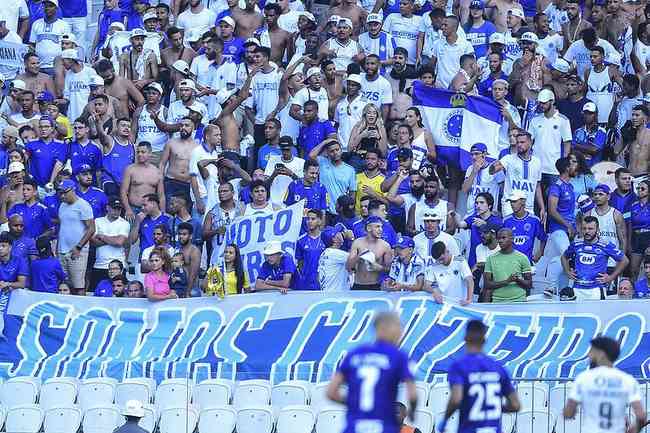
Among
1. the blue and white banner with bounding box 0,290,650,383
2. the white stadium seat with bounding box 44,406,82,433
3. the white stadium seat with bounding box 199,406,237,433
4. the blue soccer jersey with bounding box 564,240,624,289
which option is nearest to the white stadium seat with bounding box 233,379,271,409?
the white stadium seat with bounding box 199,406,237,433

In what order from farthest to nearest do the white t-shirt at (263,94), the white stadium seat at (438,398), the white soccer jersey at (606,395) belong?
the white t-shirt at (263,94), the white stadium seat at (438,398), the white soccer jersey at (606,395)

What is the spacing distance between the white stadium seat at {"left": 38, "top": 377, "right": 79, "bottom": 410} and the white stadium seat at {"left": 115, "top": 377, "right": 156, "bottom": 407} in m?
0.46

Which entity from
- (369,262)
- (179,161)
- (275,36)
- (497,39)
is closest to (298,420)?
(369,262)

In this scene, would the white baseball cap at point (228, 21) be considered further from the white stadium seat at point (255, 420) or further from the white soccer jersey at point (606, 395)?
the white soccer jersey at point (606, 395)

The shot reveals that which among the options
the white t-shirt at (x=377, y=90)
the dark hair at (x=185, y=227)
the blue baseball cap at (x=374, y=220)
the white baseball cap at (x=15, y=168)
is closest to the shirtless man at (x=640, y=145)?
the white t-shirt at (x=377, y=90)

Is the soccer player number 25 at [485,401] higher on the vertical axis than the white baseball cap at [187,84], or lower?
lower

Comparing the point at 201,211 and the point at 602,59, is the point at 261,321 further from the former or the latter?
the point at 602,59

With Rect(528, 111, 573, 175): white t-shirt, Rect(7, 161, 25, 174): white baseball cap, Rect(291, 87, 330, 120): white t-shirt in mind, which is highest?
Rect(291, 87, 330, 120): white t-shirt

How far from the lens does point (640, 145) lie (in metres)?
23.0

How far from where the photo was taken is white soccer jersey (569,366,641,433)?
44.5 feet

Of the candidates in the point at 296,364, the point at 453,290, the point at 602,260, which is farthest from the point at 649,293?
the point at 296,364

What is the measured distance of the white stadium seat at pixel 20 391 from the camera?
19062mm

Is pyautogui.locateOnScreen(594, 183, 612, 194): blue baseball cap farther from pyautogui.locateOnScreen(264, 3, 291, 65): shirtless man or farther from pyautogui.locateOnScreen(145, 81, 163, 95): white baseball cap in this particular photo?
pyautogui.locateOnScreen(145, 81, 163, 95): white baseball cap

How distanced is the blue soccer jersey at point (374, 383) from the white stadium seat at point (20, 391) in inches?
257
